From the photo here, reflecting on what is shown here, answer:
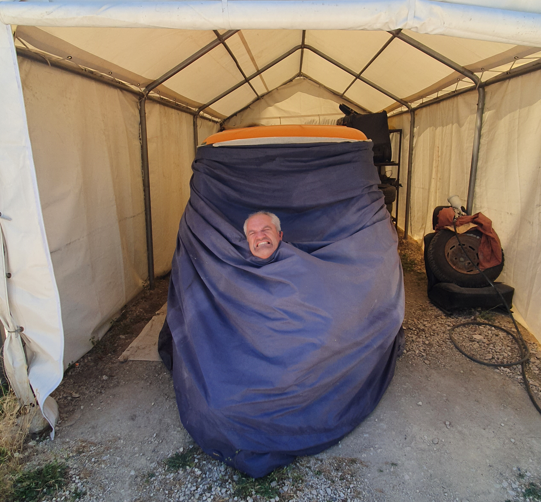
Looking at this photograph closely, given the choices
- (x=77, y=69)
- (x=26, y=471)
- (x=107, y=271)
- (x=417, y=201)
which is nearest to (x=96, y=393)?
(x=26, y=471)

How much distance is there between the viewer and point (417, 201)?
554 cm

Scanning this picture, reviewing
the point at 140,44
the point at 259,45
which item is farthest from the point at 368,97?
the point at 140,44

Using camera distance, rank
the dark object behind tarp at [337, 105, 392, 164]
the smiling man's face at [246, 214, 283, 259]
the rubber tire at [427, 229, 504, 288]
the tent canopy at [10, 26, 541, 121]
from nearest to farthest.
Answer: the smiling man's face at [246, 214, 283, 259] < the tent canopy at [10, 26, 541, 121] < the rubber tire at [427, 229, 504, 288] < the dark object behind tarp at [337, 105, 392, 164]

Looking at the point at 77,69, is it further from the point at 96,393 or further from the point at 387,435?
the point at 387,435

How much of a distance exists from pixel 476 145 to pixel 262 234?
9.42 feet

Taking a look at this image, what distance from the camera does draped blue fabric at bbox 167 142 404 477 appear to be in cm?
168

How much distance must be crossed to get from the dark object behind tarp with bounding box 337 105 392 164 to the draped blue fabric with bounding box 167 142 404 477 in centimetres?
346

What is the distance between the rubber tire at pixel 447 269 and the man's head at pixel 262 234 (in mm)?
1987

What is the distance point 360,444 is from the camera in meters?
1.87

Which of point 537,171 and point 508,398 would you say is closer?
point 508,398

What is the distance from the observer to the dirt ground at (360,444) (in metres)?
1.61

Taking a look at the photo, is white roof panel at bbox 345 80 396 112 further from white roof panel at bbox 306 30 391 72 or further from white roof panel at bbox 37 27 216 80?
white roof panel at bbox 37 27 216 80

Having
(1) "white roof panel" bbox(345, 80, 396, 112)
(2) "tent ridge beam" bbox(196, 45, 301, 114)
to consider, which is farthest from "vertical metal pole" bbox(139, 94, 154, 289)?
(1) "white roof panel" bbox(345, 80, 396, 112)

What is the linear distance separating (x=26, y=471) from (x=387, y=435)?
1.79m
